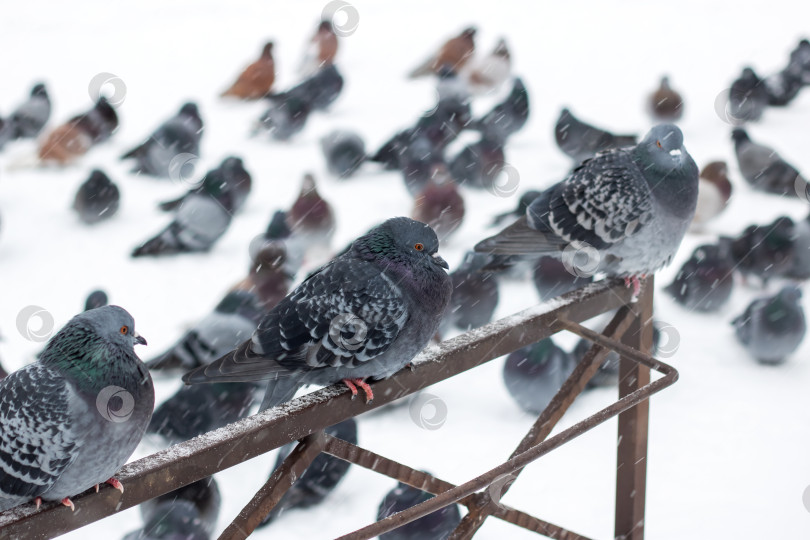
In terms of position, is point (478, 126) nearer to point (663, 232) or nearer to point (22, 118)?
point (22, 118)

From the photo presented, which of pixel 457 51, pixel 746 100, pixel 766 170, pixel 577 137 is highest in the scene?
pixel 457 51

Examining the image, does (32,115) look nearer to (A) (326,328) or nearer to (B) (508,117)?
(B) (508,117)

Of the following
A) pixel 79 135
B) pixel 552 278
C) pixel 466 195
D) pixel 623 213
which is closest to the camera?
pixel 623 213

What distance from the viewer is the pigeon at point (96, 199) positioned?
5.54 meters

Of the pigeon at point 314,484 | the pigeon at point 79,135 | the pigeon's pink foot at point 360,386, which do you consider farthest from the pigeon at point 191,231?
the pigeon's pink foot at point 360,386

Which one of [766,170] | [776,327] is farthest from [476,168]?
[776,327]

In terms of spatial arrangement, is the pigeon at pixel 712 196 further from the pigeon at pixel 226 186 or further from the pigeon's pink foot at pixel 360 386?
the pigeon's pink foot at pixel 360 386

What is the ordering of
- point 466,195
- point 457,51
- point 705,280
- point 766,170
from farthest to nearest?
point 457,51, point 466,195, point 766,170, point 705,280

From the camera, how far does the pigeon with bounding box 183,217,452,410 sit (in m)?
2.20

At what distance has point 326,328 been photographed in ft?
7.32

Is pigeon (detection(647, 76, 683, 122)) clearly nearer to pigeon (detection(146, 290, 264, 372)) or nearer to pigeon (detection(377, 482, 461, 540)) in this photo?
pigeon (detection(146, 290, 264, 372))

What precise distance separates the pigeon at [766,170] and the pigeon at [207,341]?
3600 millimetres

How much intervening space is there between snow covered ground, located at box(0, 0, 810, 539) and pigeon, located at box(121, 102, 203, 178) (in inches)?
4.4

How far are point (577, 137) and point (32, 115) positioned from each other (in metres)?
4.06
